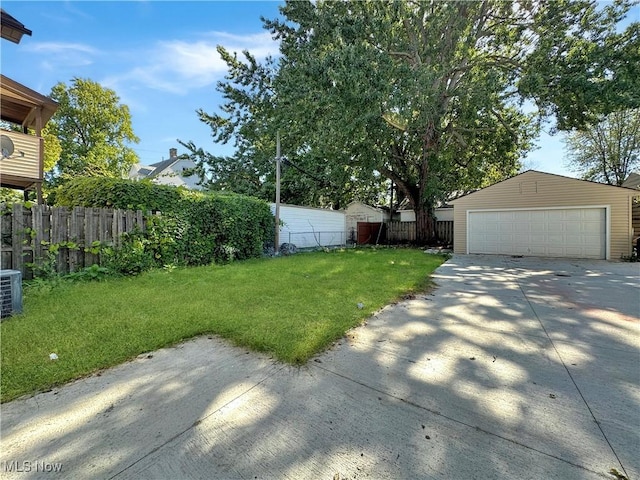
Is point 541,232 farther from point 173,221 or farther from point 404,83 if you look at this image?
point 173,221

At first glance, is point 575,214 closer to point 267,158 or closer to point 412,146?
point 412,146

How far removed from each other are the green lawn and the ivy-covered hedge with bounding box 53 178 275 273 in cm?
74

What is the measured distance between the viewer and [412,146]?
15.0 m

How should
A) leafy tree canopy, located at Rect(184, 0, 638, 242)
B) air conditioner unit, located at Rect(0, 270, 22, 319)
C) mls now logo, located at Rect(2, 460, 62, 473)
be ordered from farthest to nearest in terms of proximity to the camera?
leafy tree canopy, located at Rect(184, 0, 638, 242), air conditioner unit, located at Rect(0, 270, 22, 319), mls now logo, located at Rect(2, 460, 62, 473)

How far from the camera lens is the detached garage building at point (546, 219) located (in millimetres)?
9281

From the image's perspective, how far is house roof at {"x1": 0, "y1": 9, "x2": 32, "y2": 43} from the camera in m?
6.36

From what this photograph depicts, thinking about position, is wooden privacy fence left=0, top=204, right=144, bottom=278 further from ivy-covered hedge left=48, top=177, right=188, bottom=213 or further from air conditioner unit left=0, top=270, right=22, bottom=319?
air conditioner unit left=0, top=270, right=22, bottom=319

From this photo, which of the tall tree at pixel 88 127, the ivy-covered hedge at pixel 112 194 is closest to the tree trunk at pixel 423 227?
the ivy-covered hedge at pixel 112 194

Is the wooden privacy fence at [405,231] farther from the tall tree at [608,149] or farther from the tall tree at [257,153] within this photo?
the tall tree at [608,149]

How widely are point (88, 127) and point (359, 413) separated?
25.8 metres

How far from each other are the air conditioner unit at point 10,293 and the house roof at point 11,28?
22.2ft

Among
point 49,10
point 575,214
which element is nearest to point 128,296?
point 49,10

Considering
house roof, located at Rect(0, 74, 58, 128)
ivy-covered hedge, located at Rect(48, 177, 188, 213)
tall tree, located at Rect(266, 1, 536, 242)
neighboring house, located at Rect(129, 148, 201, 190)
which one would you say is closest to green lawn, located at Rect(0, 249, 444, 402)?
ivy-covered hedge, located at Rect(48, 177, 188, 213)

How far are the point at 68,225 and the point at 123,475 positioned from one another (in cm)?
561
